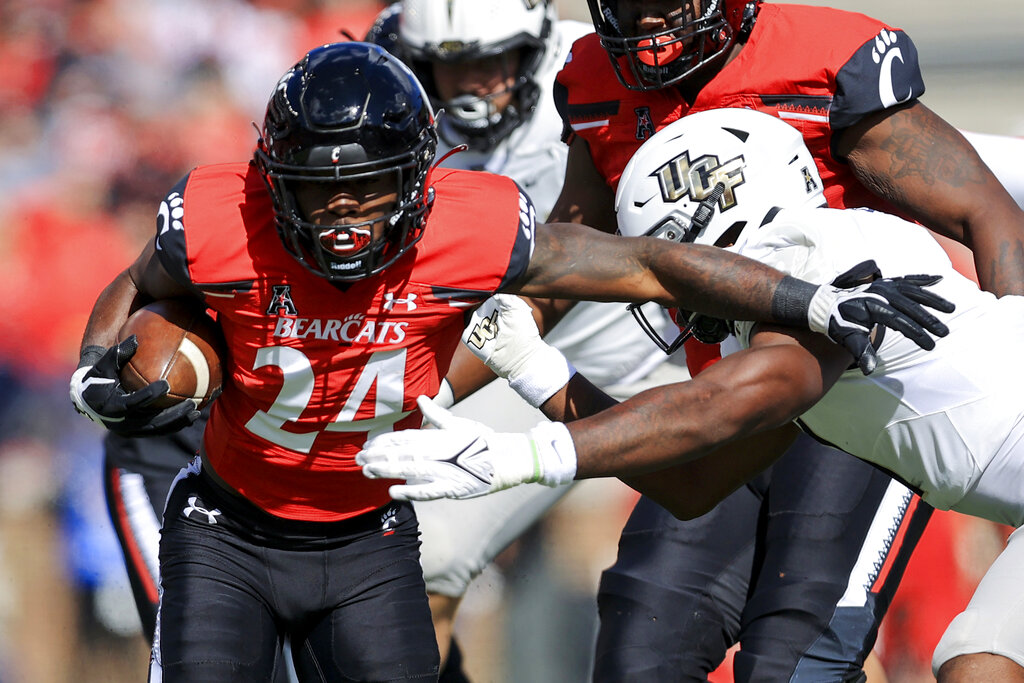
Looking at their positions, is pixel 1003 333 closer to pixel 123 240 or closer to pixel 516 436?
pixel 516 436

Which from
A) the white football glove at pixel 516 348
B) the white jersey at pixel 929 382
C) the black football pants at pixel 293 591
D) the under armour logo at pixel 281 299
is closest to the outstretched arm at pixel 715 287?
the white jersey at pixel 929 382

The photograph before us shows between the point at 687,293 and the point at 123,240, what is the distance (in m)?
2.97

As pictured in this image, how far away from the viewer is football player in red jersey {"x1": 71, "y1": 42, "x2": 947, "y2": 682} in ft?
7.95

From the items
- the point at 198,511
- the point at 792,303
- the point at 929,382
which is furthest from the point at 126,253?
the point at 929,382

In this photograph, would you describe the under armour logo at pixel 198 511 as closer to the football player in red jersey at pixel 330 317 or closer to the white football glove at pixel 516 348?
the football player in red jersey at pixel 330 317

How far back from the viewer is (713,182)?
2.72 metres

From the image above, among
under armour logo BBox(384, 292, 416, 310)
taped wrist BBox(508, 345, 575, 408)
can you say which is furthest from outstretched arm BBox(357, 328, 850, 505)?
taped wrist BBox(508, 345, 575, 408)

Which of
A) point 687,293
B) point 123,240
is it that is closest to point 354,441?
point 687,293

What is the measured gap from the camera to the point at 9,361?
187 inches

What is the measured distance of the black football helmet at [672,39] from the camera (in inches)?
115

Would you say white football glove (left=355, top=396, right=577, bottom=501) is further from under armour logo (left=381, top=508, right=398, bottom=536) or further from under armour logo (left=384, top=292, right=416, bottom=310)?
under armour logo (left=381, top=508, right=398, bottom=536)

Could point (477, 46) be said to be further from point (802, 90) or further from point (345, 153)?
point (345, 153)

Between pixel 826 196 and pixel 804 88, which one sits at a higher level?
pixel 804 88

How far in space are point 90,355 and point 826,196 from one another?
169cm
